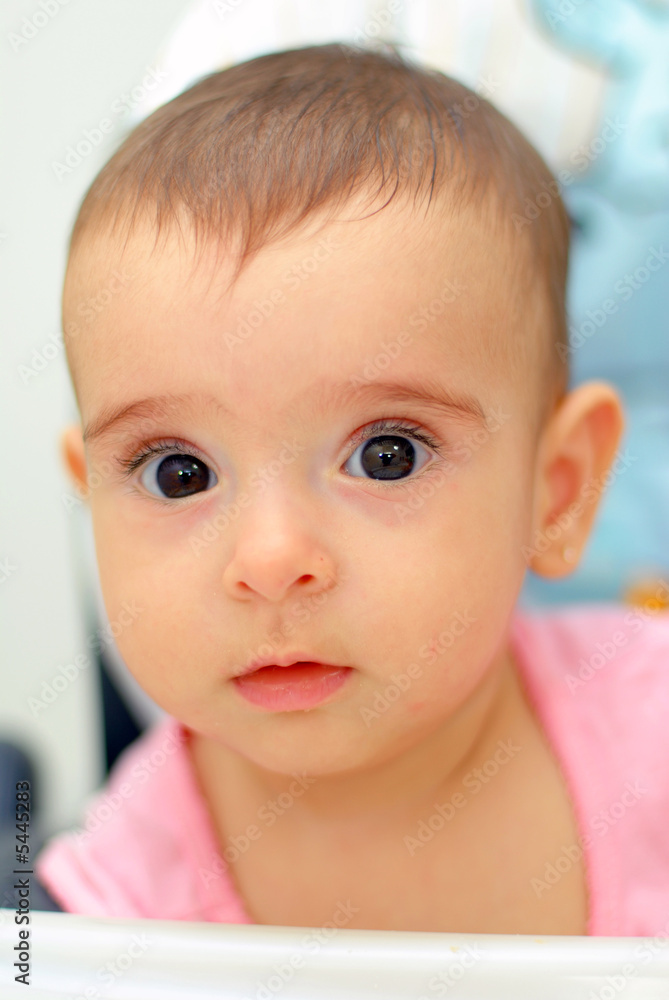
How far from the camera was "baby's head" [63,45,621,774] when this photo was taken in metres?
0.52

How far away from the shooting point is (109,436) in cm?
60

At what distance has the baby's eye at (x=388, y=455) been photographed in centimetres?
56

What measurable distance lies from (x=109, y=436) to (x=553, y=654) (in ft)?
1.43

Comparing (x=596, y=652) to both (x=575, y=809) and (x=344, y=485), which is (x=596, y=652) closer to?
(x=575, y=809)
